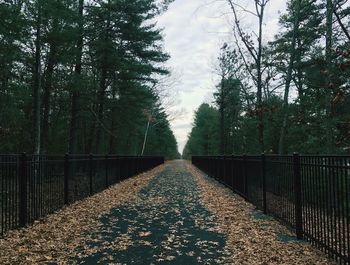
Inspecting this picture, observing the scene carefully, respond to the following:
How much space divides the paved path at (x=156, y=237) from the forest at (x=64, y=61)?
337 inches

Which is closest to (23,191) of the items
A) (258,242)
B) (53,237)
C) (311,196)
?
(53,237)

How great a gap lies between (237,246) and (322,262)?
1.46 m

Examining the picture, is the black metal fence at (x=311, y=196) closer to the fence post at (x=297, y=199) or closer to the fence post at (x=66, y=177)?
the fence post at (x=297, y=199)

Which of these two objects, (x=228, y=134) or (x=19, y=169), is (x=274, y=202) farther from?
(x=228, y=134)

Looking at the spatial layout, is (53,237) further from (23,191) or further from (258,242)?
(258,242)

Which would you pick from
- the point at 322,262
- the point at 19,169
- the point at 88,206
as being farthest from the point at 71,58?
the point at 322,262

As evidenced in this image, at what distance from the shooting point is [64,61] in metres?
Result: 17.0

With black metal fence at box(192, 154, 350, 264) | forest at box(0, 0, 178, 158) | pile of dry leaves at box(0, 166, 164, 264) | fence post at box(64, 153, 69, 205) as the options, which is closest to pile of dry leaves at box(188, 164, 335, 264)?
black metal fence at box(192, 154, 350, 264)

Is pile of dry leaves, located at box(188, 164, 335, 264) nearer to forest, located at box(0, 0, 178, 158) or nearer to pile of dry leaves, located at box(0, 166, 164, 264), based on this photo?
pile of dry leaves, located at box(0, 166, 164, 264)

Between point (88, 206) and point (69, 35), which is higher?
point (69, 35)

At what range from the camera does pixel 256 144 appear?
143 ft

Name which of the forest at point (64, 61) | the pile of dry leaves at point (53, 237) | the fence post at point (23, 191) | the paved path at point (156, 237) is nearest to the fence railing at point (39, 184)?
the fence post at point (23, 191)

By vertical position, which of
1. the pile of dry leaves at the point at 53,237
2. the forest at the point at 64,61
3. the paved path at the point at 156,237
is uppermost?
the forest at the point at 64,61

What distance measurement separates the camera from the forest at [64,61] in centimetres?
1524
